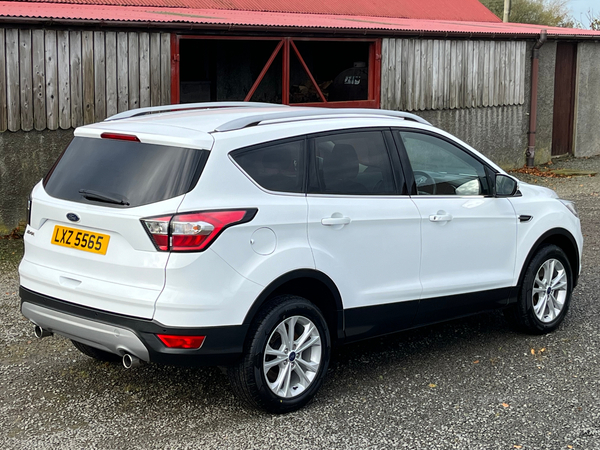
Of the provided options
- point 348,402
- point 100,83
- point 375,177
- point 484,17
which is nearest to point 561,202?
point 375,177

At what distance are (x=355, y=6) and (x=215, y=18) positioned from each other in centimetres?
564

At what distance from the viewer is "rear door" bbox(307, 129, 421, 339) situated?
485cm

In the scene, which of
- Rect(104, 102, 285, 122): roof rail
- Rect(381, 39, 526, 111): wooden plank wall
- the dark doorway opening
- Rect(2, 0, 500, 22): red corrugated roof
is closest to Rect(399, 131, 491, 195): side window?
Rect(104, 102, 285, 122): roof rail

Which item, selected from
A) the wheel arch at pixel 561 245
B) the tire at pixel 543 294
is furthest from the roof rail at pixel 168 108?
the tire at pixel 543 294

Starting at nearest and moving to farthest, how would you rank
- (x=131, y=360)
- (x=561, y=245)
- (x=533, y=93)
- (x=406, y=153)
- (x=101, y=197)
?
(x=131, y=360) < (x=101, y=197) < (x=406, y=153) < (x=561, y=245) < (x=533, y=93)

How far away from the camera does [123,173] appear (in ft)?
14.8

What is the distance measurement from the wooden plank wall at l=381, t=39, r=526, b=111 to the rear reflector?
35.2ft

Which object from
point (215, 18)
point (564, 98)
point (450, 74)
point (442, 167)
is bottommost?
point (442, 167)

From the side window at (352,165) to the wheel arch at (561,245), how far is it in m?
1.45

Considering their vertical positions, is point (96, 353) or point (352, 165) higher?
point (352, 165)

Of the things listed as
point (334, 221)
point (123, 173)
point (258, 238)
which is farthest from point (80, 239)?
point (334, 221)

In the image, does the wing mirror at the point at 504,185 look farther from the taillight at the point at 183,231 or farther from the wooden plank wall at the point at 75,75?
the wooden plank wall at the point at 75,75

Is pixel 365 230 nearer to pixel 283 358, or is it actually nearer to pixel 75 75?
pixel 283 358

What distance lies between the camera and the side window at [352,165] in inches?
195
